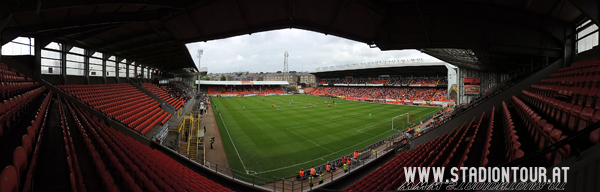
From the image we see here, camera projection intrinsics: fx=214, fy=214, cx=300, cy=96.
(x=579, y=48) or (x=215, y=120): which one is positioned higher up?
(x=579, y=48)

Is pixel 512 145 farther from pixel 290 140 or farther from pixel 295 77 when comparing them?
pixel 295 77

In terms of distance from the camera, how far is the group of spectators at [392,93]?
47688 millimetres

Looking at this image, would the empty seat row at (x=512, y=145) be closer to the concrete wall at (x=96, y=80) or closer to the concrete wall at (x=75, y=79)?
the concrete wall at (x=75, y=79)

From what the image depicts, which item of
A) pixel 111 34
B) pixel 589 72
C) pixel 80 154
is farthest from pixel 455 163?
pixel 111 34

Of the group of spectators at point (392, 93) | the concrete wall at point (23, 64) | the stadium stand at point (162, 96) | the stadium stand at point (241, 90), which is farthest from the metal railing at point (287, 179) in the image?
the stadium stand at point (241, 90)

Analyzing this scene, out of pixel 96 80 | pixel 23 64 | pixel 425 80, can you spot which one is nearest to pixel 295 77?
pixel 425 80

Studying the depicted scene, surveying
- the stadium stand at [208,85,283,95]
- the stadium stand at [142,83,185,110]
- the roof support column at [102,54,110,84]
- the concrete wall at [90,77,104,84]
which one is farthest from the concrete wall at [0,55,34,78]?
the stadium stand at [208,85,283,95]

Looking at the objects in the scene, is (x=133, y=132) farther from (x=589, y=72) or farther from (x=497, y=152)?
(x=589, y=72)

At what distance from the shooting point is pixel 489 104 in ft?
45.0

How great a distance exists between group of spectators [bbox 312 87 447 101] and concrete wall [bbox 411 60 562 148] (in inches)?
1322

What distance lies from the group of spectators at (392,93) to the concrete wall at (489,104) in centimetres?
3357

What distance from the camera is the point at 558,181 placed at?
6.85 feet

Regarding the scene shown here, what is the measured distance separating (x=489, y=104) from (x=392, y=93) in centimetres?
4092

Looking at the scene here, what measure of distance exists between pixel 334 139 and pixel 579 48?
15.0 m
